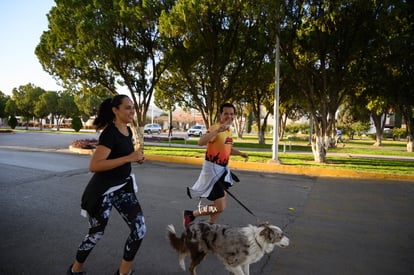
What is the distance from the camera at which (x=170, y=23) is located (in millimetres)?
12797

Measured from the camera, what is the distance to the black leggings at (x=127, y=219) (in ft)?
9.15

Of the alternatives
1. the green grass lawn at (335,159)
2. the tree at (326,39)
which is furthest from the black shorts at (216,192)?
the tree at (326,39)

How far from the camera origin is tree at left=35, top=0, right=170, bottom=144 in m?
13.9

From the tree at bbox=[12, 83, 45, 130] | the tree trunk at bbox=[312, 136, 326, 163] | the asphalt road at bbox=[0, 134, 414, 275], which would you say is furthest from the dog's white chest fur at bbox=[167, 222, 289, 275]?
the tree at bbox=[12, 83, 45, 130]

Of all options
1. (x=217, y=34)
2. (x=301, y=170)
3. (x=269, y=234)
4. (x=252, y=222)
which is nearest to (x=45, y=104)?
(x=217, y=34)

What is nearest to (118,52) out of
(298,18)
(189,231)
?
(298,18)

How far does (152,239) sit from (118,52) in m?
12.6

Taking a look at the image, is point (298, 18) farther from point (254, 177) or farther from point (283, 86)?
point (283, 86)

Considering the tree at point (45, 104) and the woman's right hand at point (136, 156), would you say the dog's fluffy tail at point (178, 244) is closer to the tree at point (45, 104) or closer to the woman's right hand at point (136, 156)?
the woman's right hand at point (136, 156)

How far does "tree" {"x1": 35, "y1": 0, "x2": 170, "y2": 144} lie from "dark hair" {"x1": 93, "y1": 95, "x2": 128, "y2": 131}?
1194 centimetres

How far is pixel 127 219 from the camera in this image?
113 inches

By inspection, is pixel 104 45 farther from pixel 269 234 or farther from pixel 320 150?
pixel 269 234

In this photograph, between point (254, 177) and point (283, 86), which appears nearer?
point (254, 177)

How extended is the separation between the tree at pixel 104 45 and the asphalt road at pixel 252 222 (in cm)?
745
